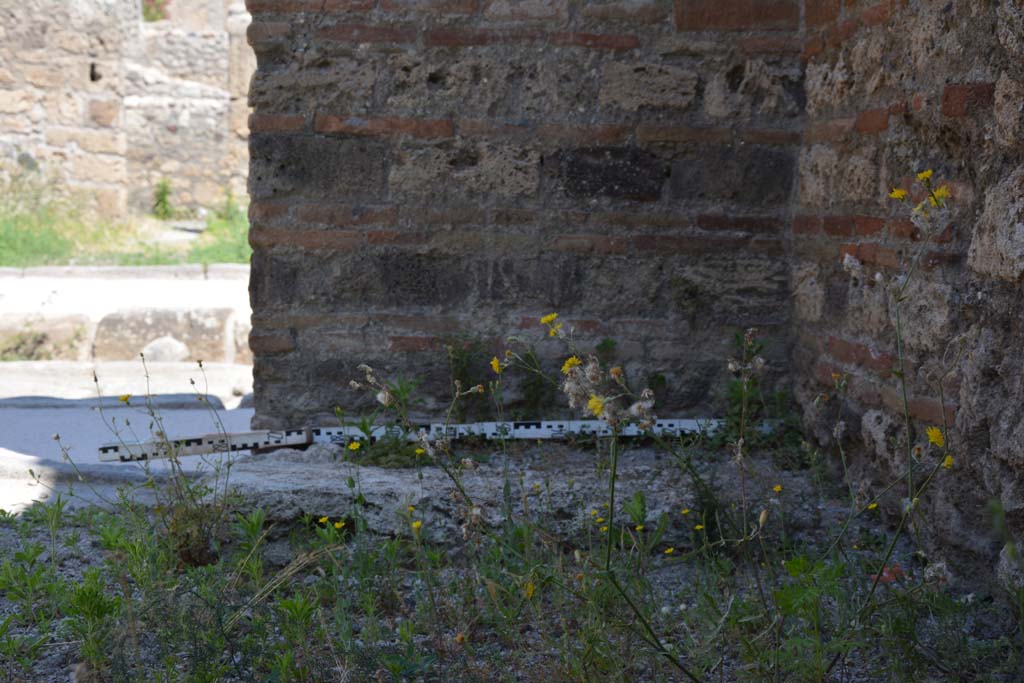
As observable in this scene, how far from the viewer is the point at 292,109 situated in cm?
387

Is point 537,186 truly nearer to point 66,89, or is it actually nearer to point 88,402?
point 88,402

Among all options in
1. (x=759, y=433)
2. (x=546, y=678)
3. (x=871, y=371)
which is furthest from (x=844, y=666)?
(x=759, y=433)

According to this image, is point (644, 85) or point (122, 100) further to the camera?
point (122, 100)

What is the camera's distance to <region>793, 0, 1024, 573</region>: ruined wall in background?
2469mm

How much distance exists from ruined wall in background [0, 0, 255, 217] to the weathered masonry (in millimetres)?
8107

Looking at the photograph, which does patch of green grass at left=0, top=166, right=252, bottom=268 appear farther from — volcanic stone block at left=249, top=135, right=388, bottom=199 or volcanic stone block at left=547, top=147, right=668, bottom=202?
volcanic stone block at left=547, top=147, right=668, bottom=202

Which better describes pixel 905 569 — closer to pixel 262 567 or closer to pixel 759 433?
pixel 759 433

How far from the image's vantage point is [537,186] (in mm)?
3883

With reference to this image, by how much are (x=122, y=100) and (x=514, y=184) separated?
28.8 feet

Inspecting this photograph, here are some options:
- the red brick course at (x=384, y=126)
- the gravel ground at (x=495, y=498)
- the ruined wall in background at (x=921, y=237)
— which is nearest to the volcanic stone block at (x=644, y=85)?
the ruined wall in background at (x=921, y=237)

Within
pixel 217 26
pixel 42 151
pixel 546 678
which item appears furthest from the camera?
pixel 217 26

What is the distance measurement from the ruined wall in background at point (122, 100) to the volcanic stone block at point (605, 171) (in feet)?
28.4

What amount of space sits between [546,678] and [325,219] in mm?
2122

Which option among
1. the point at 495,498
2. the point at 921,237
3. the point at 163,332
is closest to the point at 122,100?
the point at 163,332
